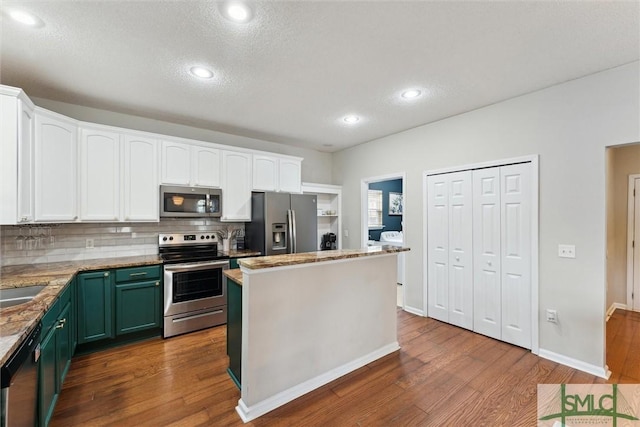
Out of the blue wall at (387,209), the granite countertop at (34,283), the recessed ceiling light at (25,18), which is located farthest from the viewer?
the blue wall at (387,209)

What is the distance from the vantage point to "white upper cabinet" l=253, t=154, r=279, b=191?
14.0 ft

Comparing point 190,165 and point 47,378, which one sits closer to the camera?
point 47,378

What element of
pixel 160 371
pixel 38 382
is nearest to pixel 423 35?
pixel 38 382

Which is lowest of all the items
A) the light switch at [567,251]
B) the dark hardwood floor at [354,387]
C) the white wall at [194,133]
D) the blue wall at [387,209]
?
the dark hardwood floor at [354,387]

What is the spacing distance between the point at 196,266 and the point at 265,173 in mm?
1739

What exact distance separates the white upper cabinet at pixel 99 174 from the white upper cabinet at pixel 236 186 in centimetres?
124

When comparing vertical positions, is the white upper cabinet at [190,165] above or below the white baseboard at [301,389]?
above

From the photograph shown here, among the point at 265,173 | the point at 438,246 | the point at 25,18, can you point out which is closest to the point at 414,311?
the point at 438,246

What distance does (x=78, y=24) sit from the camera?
1.88 meters

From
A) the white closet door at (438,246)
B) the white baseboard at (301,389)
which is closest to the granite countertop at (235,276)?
the white baseboard at (301,389)

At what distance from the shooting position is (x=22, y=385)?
1315mm

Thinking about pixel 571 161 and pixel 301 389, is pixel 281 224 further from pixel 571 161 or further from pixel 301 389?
pixel 571 161

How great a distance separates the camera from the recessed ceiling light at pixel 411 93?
9.52 ft

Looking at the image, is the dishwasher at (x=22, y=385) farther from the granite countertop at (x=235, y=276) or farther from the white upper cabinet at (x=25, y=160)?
the white upper cabinet at (x=25, y=160)
